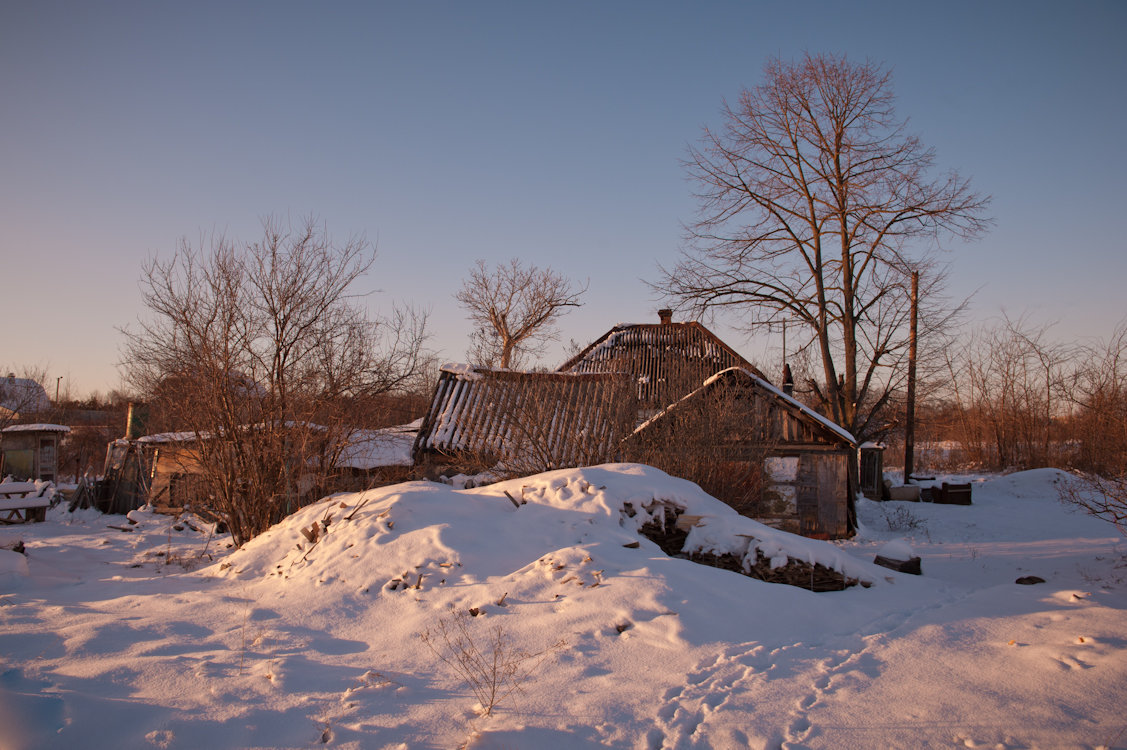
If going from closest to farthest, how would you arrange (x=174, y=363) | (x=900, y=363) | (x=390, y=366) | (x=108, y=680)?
(x=108, y=680) < (x=174, y=363) < (x=390, y=366) < (x=900, y=363)

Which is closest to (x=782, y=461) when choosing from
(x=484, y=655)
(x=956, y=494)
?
(x=956, y=494)

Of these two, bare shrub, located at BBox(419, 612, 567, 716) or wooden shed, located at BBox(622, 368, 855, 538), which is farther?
wooden shed, located at BBox(622, 368, 855, 538)

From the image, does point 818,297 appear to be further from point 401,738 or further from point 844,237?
point 401,738

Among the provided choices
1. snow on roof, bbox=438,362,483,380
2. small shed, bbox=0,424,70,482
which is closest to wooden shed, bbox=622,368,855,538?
snow on roof, bbox=438,362,483,380

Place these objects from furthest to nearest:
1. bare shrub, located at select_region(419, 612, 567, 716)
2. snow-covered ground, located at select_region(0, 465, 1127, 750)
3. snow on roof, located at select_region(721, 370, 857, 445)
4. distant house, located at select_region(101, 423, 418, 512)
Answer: distant house, located at select_region(101, 423, 418, 512), snow on roof, located at select_region(721, 370, 857, 445), bare shrub, located at select_region(419, 612, 567, 716), snow-covered ground, located at select_region(0, 465, 1127, 750)

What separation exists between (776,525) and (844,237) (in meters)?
11.3

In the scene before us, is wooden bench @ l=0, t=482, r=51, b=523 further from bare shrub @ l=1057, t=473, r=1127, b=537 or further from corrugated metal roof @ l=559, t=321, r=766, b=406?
bare shrub @ l=1057, t=473, r=1127, b=537

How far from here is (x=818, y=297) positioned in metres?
20.4

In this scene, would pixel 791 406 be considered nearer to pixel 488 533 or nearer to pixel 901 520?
pixel 901 520

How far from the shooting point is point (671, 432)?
1066cm

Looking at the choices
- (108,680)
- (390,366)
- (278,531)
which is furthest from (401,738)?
(390,366)

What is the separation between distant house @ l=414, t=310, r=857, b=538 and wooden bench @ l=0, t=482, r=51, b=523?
31.9ft

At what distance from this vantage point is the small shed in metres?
21.8

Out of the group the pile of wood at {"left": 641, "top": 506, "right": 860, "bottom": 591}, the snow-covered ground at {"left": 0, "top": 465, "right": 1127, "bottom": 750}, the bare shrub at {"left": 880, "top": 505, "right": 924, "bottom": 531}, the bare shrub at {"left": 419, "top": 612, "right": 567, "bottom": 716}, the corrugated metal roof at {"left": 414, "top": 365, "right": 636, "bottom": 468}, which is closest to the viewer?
the snow-covered ground at {"left": 0, "top": 465, "right": 1127, "bottom": 750}
